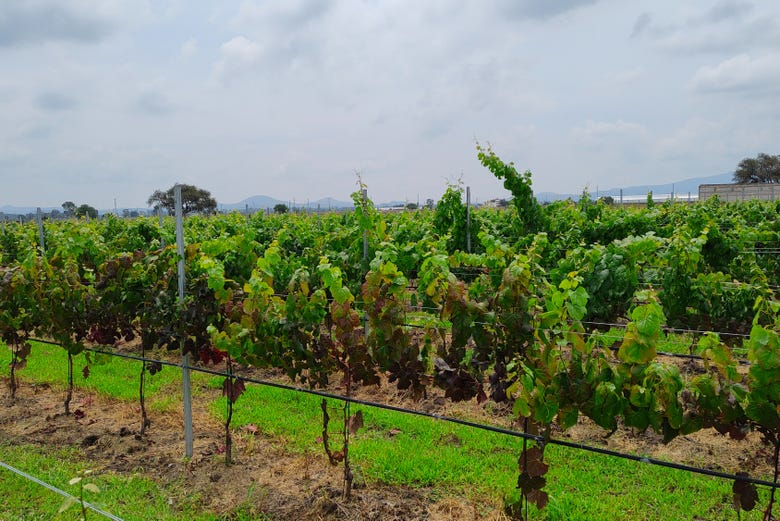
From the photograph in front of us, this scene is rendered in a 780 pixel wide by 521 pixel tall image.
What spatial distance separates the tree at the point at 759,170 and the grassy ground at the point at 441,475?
63.3m

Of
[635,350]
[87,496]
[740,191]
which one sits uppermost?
[740,191]

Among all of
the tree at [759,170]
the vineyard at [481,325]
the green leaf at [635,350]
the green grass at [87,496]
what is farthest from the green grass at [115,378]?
the tree at [759,170]

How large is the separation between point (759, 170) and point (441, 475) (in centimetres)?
6639

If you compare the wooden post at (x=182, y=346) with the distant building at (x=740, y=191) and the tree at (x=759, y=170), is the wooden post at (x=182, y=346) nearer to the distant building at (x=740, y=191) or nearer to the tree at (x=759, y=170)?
the distant building at (x=740, y=191)

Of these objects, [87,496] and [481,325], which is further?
[87,496]

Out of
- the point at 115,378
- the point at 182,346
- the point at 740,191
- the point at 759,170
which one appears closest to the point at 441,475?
the point at 182,346

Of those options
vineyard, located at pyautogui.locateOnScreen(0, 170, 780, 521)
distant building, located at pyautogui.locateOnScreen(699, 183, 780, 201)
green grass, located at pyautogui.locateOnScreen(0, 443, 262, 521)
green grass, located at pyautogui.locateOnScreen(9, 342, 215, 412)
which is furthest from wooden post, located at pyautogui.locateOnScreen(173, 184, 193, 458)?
distant building, located at pyautogui.locateOnScreen(699, 183, 780, 201)

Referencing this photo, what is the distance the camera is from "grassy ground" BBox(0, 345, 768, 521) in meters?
3.70

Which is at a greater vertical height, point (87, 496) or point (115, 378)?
point (115, 378)

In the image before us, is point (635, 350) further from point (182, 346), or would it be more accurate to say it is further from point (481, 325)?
point (182, 346)

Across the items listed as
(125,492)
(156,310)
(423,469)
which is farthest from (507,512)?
(156,310)

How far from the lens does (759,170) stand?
190ft

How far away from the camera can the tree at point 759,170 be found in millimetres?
56719

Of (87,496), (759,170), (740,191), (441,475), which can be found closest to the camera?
(87,496)
